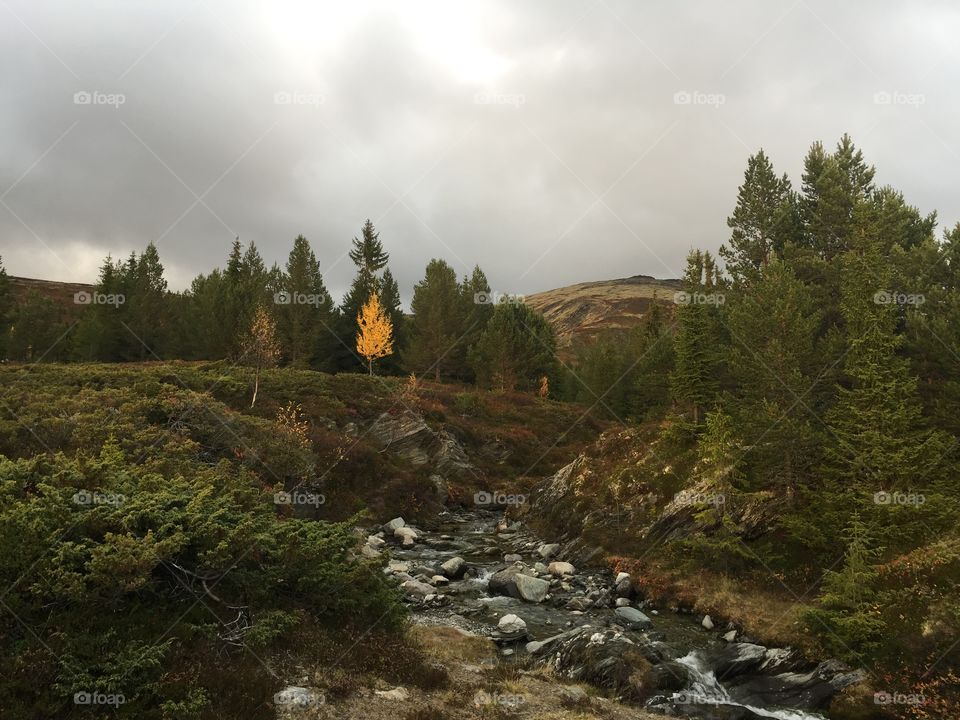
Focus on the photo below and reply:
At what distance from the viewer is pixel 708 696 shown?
40.1ft

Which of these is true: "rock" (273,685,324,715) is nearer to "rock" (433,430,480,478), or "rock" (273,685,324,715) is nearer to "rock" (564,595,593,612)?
"rock" (564,595,593,612)

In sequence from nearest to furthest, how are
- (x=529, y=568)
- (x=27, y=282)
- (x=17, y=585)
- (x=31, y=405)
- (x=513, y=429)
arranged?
(x=17, y=585) → (x=31, y=405) → (x=529, y=568) → (x=513, y=429) → (x=27, y=282)

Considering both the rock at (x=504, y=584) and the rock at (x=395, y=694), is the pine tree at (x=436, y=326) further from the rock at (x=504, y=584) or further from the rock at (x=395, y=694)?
the rock at (x=395, y=694)

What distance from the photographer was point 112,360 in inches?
2167

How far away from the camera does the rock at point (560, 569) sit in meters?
21.7

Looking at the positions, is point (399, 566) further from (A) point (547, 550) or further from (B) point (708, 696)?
(B) point (708, 696)

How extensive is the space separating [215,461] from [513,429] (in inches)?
1134

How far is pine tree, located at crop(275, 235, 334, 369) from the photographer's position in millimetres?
55281

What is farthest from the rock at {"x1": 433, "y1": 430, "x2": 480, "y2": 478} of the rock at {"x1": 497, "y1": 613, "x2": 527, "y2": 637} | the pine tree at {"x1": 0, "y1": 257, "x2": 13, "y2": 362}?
the pine tree at {"x1": 0, "y1": 257, "x2": 13, "y2": 362}

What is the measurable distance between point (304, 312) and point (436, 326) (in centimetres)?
1466

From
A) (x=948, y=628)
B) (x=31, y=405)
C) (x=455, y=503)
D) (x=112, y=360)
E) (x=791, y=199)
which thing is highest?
(x=791, y=199)

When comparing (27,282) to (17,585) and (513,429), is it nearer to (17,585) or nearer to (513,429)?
(513,429)

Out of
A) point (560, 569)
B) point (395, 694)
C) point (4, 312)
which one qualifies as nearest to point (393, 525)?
point (560, 569)

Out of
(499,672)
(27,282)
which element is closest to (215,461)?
(499,672)
